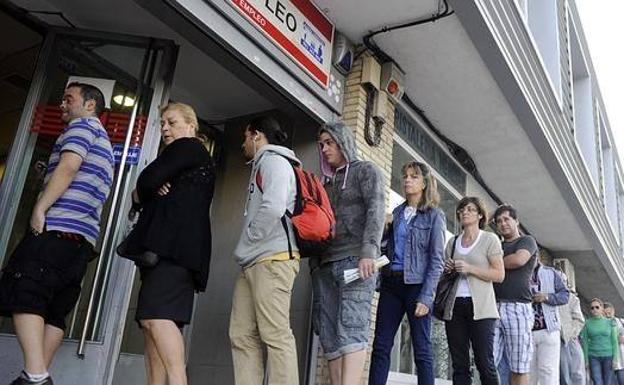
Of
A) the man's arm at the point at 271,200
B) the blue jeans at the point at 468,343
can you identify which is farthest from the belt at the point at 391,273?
the man's arm at the point at 271,200

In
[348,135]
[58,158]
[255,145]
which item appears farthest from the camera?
[348,135]

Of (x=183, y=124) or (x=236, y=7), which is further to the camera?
(x=236, y=7)

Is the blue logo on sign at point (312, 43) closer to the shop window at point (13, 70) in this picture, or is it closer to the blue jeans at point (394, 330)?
the blue jeans at point (394, 330)

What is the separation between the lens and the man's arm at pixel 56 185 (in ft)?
9.00

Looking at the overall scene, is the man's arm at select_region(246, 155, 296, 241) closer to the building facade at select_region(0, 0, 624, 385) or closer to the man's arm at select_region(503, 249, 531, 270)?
the building facade at select_region(0, 0, 624, 385)

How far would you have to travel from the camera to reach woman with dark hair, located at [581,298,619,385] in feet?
28.2

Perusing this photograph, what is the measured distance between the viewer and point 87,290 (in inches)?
146

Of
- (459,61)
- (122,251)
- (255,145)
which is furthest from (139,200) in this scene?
(459,61)

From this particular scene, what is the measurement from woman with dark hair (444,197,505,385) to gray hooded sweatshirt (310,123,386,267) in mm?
1105

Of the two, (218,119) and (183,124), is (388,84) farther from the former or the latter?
(183,124)

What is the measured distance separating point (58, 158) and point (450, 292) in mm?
2727

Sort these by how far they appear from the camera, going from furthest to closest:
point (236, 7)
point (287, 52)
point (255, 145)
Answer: point (287, 52), point (236, 7), point (255, 145)

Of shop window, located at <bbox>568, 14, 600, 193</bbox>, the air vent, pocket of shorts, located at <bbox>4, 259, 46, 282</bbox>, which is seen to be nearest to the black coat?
pocket of shorts, located at <bbox>4, 259, 46, 282</bbox>

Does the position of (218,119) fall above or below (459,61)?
below
